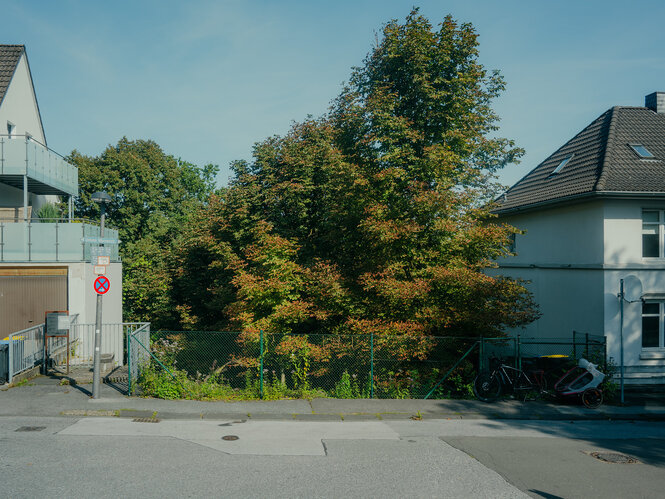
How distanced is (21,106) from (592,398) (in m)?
24.5

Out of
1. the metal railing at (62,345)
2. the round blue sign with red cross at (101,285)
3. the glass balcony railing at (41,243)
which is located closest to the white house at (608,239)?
the round blue sign with red cross at (101,285)

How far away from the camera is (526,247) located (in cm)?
Result: 2045

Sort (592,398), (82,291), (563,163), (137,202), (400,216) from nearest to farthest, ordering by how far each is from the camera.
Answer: (592,398)
(400,216)
(82,291)
(563,163)
(137,202)

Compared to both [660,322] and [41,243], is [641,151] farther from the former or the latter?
[41,243]

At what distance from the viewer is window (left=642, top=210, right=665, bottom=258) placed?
15844 mm

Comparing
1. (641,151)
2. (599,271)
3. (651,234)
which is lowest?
(599,271)

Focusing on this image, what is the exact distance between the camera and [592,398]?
493 inches

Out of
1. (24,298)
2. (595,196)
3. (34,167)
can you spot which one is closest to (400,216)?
(595,196)

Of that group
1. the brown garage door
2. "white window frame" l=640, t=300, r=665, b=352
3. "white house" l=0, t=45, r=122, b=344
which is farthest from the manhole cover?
the brown garage door

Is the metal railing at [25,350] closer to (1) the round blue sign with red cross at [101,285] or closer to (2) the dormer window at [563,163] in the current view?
(1) the round blue sign with red cross at [101,285]

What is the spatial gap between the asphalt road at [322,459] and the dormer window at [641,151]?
10.1 meters

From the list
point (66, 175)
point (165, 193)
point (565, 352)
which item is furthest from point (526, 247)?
point (165, 193)

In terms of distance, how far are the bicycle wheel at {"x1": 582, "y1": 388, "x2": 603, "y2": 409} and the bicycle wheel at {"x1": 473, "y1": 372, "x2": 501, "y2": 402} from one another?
6.57 feet

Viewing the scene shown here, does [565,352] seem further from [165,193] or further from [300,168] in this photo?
[165,193]
